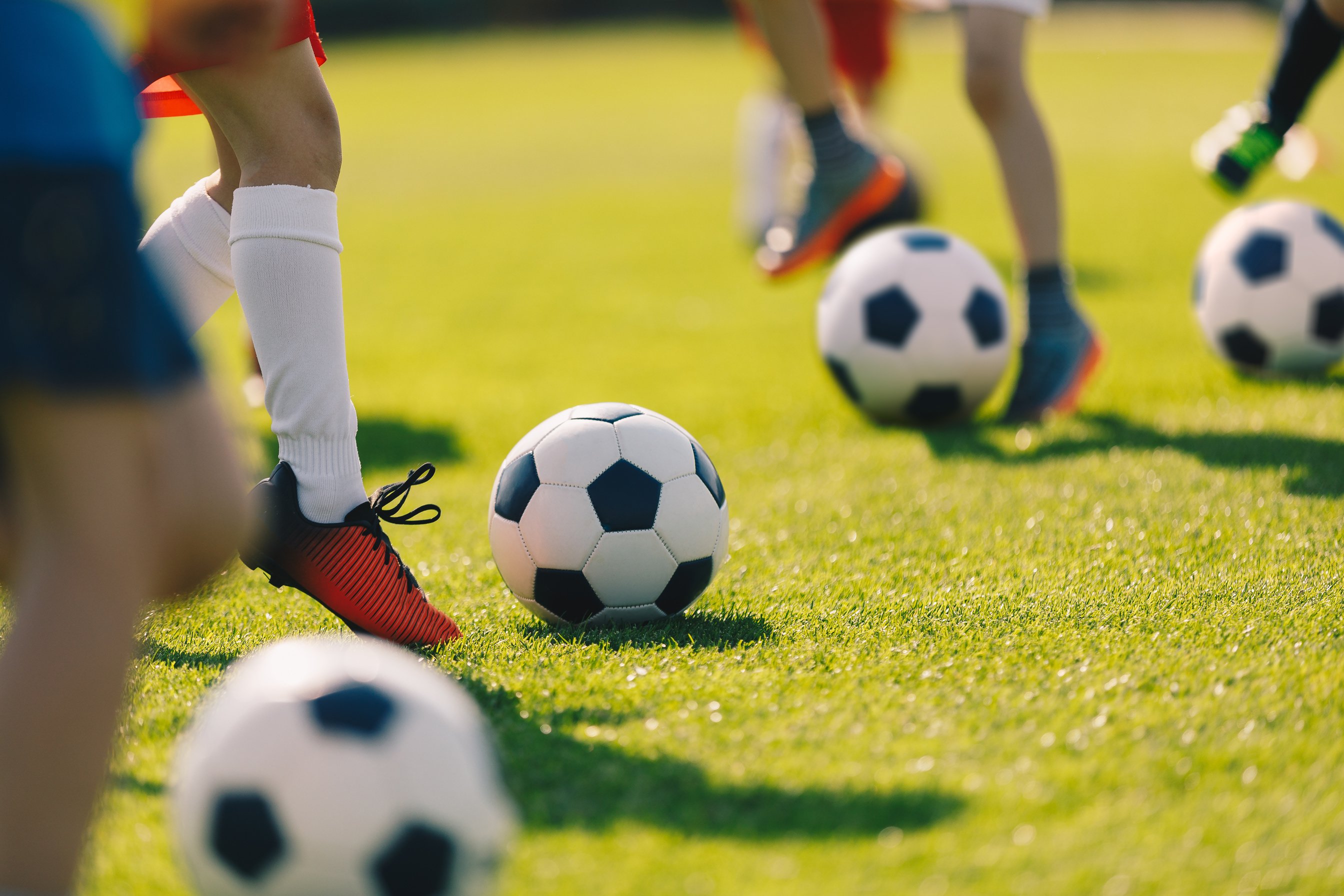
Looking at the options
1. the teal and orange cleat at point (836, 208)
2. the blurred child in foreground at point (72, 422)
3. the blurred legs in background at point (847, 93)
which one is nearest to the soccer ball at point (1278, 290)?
the teal and orange cleat at point (836, 208)

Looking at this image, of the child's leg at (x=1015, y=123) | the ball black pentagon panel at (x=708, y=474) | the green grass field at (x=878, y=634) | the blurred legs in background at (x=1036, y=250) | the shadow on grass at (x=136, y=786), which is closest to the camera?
the green grass field at (x=878, y=634)

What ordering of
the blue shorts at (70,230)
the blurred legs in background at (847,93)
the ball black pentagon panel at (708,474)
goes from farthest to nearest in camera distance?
the blurred legs in background at (847,93) < the ball black pentagon panel at (708,474) < the blue shorts at (70,230)

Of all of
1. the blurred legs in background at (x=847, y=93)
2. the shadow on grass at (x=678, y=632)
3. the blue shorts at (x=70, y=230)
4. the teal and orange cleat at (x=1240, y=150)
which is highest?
the blue shorts at (x=70, y=230)

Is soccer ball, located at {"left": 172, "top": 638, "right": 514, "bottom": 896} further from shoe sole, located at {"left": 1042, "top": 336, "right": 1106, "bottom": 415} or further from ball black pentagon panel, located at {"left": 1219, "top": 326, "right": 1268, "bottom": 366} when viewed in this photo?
ball black pentagon panel, located at {"left": 1219, "top": 326, "right": 1268, "bottom": 366}

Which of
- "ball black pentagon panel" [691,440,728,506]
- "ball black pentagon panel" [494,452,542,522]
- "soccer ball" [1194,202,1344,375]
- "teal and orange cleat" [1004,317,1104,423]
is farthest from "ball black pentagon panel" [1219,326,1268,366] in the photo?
"ball black pentagon panel" [494,452,542,522]

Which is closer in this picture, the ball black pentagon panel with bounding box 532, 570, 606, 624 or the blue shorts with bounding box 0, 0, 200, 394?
the blue shorts with bounding box 0, 0, 200, 394

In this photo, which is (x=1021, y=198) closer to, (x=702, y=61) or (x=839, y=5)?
(x=839, y=5)

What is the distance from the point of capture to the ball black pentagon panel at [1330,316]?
4.76 m

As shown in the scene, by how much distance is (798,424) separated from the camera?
5.09 meters

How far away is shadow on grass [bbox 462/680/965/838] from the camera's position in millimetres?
1937

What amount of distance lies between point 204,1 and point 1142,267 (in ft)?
23.4

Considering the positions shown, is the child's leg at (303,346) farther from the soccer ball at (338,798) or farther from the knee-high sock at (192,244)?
the soccer ball at (338,798)

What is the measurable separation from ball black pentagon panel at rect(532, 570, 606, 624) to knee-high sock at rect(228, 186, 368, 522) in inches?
16.8

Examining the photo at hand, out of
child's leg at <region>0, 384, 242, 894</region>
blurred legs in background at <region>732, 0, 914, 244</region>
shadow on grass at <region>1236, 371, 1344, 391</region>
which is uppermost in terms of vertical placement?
child's leg at <region>0, 384, 242, 894</region>
